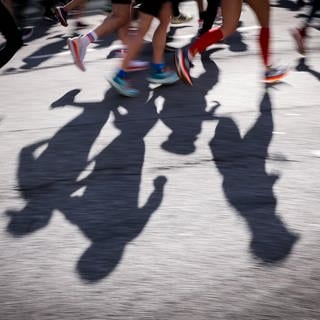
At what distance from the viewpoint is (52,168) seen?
3.43 metres

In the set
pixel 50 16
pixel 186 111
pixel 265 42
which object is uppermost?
pixel 265 42

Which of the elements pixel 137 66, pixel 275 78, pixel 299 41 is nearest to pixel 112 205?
pixel 275 78

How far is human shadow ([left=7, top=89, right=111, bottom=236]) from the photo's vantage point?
9.30 ft

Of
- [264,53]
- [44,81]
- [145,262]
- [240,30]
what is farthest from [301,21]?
[145,262]

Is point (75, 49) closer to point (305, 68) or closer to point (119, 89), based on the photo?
point (119, 89)

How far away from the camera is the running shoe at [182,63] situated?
4.57 metres

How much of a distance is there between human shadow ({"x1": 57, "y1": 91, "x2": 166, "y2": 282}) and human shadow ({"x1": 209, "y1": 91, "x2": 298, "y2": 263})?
44 centimetres

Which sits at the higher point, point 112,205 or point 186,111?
point 112,205

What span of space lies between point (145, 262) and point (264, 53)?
309 centimetres

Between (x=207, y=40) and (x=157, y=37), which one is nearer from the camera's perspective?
(x=207, y=40)

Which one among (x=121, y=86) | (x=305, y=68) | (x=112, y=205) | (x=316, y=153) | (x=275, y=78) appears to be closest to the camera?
(x=112, y=205)

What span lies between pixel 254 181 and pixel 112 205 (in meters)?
0.86

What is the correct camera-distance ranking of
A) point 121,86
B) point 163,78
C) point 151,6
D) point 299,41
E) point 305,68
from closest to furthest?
point 151,6
point 121,86
point 163,78
point 305,68
point 299,41

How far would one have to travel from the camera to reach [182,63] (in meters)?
4.61
